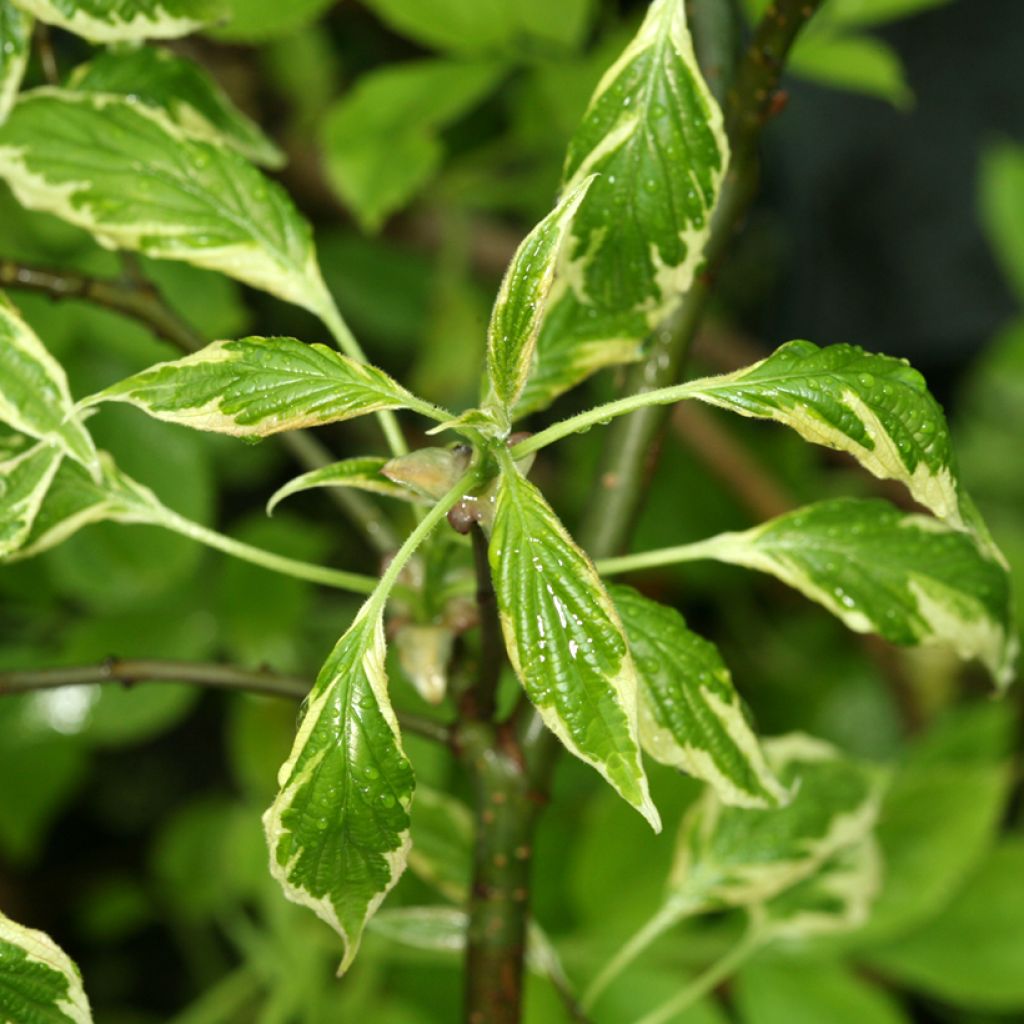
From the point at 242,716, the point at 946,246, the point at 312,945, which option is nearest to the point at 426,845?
the point at 312,945

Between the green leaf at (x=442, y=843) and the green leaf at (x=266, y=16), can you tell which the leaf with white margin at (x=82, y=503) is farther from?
the green leaf at (x=266, y=16)

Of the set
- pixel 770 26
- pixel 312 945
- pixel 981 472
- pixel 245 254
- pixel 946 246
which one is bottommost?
pixel 312 945

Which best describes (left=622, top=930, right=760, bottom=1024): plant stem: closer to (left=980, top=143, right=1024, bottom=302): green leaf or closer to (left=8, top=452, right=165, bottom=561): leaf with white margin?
(left=8, top=452, right=165, bottom=561): leaf with white margin

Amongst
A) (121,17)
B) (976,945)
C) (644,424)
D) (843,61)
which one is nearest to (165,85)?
(121,17)

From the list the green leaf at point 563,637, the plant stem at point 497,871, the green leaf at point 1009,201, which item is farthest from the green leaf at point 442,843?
the green leaf at point 1009,201

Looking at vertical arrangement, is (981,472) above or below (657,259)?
below

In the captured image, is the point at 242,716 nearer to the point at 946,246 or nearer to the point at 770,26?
the point at 770,26
